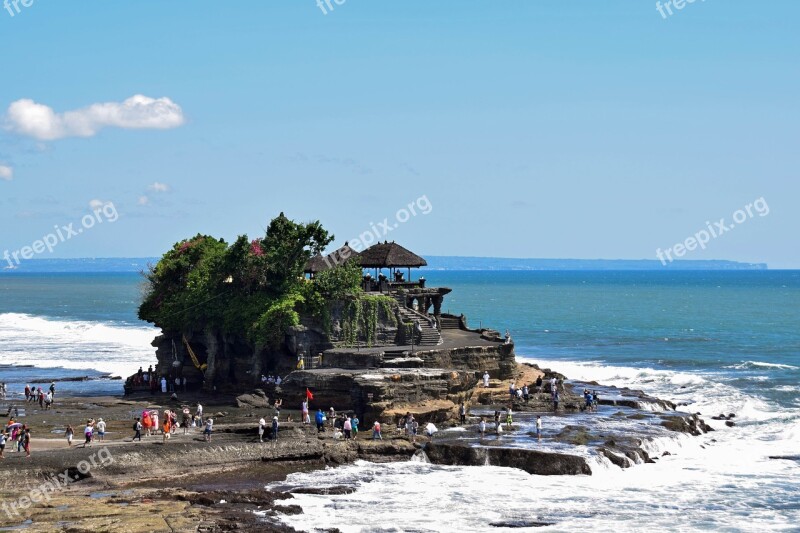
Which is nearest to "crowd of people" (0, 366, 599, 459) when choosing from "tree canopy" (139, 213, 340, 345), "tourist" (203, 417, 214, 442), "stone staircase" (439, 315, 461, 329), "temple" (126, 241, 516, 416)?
"tourist" (203, 417, 214, 442)

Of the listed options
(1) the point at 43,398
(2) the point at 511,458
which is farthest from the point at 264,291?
(2) the point at 511,458

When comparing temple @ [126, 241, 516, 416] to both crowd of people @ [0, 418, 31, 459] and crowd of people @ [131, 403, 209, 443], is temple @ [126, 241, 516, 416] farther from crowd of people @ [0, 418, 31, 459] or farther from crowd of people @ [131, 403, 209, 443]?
crowd of people @ [0, 418, 31, 459]

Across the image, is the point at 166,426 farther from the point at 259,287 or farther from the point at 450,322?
the point at 450,322

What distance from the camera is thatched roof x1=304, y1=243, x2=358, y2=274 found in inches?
2093

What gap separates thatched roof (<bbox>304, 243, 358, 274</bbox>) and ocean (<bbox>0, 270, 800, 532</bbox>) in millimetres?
13614

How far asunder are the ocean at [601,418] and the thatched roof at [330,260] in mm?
13614

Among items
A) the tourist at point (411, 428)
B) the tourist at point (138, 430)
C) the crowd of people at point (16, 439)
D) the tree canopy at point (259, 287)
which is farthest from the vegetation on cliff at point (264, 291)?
the crowd of people at point (16, 439)

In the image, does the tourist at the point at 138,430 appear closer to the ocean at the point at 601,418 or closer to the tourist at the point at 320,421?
the ocean at the point at 601,418

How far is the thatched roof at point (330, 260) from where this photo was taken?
2093 inches

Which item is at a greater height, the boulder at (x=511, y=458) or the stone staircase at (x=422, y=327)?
the stone staircase at (x=422, y=327)

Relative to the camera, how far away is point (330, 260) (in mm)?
53906

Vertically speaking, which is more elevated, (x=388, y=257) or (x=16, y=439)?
(x=388, y=257)

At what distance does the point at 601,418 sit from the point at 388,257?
15773mm

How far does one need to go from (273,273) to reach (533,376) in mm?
16180
